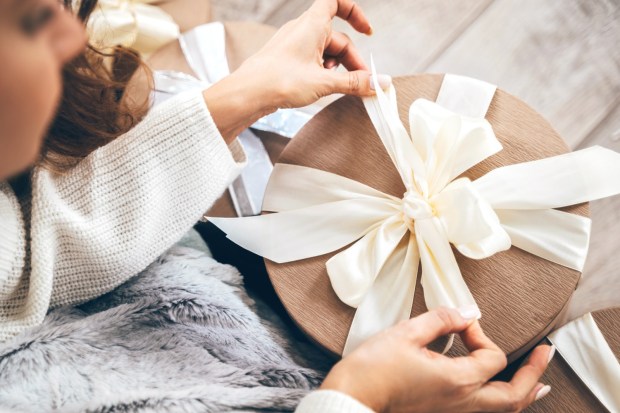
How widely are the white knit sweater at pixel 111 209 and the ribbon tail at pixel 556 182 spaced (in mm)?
330

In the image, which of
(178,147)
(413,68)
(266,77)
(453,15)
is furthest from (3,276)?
(453,15)

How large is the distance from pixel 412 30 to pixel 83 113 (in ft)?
2.47

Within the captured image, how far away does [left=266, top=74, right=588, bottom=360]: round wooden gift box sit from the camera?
563mm

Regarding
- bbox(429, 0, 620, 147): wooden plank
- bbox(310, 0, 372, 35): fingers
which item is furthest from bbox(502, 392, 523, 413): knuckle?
bbox(429, 0, 620, 147): wooden plank

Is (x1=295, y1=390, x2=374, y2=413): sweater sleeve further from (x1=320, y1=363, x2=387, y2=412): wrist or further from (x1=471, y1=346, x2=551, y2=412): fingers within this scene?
(x1=471, y1=346, x2=551, y2=412): fingers

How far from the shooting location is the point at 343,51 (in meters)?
0.71

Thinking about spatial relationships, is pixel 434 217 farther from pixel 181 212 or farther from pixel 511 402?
pixel 181 212

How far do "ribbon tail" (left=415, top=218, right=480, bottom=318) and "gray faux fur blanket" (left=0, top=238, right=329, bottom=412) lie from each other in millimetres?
179

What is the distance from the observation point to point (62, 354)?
1.77 feet

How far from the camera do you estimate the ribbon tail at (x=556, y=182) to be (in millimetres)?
566

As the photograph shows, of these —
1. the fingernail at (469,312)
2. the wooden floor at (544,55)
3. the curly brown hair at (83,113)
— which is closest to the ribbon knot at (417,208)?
the fingernail at (469,312)

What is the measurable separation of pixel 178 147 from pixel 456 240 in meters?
0.34

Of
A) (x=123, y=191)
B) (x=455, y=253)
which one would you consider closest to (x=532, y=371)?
(x=455, y=253)

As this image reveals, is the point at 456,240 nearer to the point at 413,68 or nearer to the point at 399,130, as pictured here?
the point at 399,130
